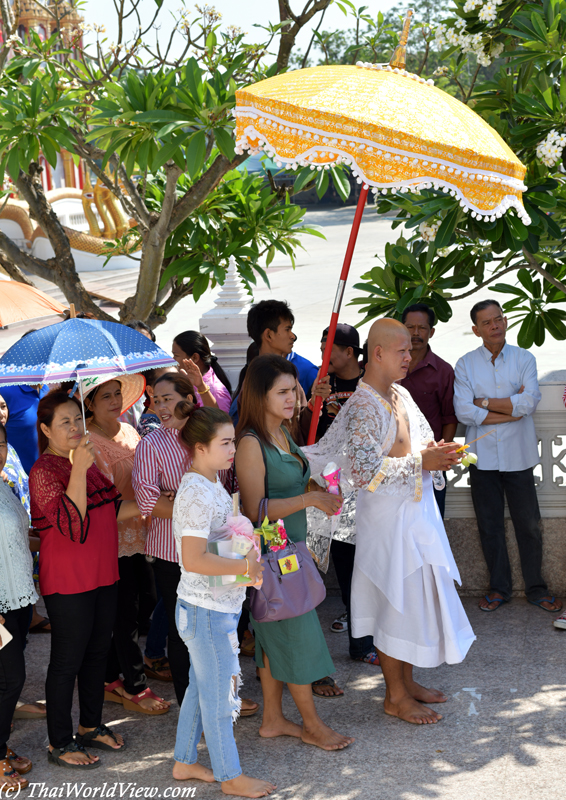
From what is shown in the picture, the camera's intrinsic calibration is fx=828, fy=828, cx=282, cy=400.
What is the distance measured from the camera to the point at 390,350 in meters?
3.70

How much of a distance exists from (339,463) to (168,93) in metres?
1.95

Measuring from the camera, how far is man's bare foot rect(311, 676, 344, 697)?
4.10m

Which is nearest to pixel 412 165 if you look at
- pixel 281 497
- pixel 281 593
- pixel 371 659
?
pixel 281 497

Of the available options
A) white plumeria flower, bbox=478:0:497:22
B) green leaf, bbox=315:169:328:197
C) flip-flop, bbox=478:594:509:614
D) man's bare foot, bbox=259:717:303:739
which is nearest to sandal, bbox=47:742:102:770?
man's bare foot, bbox=259:717:303:739

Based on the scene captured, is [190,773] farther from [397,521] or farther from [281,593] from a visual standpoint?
[397,521]

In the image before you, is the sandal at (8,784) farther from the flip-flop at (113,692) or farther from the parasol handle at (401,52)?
the parasol handle at (401,52)

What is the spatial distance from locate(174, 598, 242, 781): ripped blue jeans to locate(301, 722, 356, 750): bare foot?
1.41 ft

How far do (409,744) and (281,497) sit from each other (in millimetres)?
1219

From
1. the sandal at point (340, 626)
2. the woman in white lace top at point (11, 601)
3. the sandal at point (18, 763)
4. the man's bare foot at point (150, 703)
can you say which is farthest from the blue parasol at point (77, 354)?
the sandal at point (340, 626)

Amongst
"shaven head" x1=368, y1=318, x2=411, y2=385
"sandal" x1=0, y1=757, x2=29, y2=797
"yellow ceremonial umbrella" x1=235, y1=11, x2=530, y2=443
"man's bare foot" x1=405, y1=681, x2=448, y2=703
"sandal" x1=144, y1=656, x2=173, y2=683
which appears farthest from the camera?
"sandal" x1=144, y1=656, x2=173, y2=683

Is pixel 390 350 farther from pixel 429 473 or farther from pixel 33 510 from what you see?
pixel 33 510

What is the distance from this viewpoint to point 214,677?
324 centimetres

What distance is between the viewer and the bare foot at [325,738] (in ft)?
11.8

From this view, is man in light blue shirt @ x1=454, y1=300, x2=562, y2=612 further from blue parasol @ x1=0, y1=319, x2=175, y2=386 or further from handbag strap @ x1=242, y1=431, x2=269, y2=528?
blue parasol @ x1=0, y1=319, x2=175, y2=386
